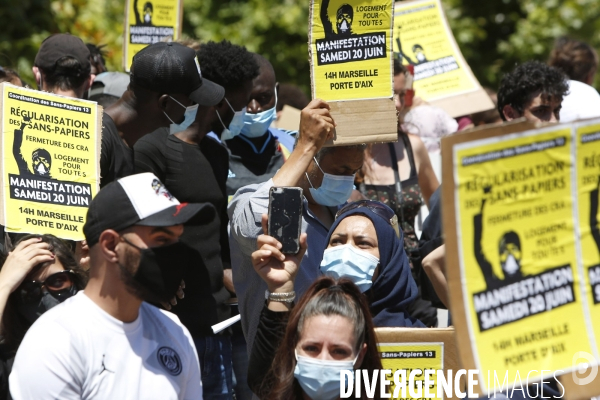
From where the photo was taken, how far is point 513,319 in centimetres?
288

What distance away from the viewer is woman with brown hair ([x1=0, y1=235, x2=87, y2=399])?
3.82 metres

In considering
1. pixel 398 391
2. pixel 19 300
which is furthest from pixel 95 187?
pixel 398 391

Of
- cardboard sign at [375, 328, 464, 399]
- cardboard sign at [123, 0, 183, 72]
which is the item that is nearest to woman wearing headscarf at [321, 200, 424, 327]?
cardboard sign at [375, 328, 464, 399]

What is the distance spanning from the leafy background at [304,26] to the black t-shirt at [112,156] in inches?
274

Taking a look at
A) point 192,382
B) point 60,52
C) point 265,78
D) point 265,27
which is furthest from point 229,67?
point 265,27

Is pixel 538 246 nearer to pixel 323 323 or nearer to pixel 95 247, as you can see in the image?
pixel 323 323

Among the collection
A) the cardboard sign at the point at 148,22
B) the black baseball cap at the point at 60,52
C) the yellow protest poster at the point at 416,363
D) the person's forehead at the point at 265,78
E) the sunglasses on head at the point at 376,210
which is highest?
the cardboard sign at the point at 148,22

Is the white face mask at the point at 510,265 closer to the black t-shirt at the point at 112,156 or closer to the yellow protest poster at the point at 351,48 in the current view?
the yellow protest poster at the point at 351,48

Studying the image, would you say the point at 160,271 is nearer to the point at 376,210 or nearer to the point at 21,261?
the point at 21,261

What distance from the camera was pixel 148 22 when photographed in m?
7.19

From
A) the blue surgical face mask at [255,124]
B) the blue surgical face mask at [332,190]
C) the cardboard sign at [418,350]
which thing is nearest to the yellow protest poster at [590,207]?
the cardboard sign at [418,350]

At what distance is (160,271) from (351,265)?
1.22m

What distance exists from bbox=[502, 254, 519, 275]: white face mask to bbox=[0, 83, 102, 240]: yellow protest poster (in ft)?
7.11

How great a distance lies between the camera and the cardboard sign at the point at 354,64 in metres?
4.32
